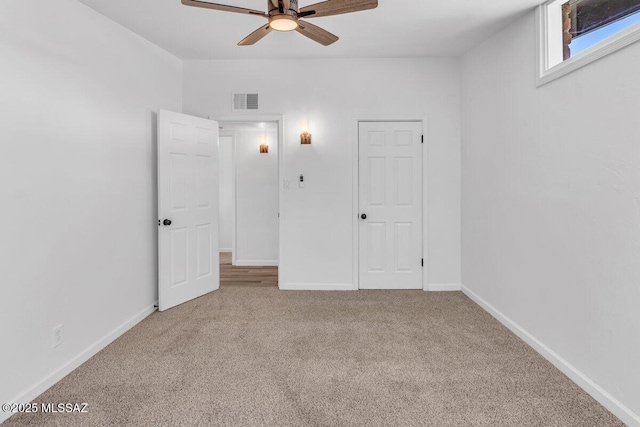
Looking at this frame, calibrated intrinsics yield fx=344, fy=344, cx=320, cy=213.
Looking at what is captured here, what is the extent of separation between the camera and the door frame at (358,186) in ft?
13.6

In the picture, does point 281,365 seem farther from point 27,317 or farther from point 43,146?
point 43,146

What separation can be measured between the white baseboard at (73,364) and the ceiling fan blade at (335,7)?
282 centimetres

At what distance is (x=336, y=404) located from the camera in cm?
200

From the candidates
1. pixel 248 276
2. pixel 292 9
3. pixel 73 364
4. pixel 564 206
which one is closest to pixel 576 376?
pixel 564 206

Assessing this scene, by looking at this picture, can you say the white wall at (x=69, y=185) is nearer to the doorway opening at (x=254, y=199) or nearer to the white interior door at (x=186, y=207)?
the white interior door at (x=186, y=207)

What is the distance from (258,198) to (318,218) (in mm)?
1825

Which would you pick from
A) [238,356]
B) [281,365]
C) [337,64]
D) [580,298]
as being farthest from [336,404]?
[337,64]

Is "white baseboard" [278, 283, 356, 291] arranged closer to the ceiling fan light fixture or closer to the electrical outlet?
the electrical outlet

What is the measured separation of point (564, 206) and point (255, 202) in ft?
14.2

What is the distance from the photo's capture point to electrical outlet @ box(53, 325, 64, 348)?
7.61 ft

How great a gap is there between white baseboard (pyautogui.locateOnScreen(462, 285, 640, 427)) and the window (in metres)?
1.98

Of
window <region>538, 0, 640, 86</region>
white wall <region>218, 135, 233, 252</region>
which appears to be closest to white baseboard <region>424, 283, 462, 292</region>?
window <region>538, 0, 640, 86</region>

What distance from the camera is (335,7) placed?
2.06m

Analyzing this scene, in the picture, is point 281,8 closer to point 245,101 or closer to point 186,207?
point 245,101
